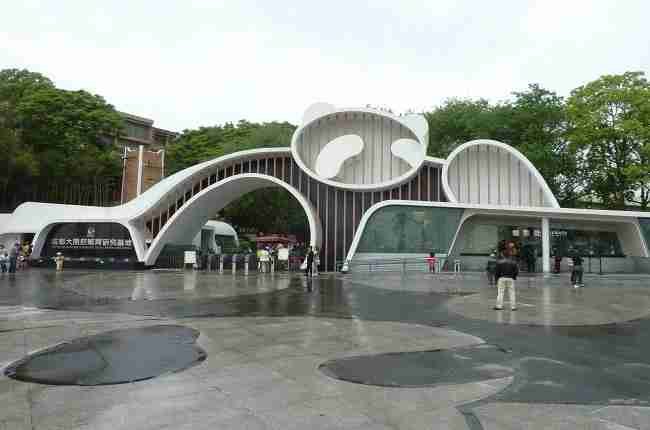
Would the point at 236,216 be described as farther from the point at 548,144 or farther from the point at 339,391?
the point at 339,391

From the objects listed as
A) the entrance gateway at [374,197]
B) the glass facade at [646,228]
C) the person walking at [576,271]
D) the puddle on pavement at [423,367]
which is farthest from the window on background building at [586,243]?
the puddle on pavement at [423,367]

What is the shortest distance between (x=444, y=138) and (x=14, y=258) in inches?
1290

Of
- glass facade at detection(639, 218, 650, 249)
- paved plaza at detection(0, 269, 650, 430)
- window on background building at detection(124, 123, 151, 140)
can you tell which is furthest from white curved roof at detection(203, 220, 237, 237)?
glass facade at detection(639, 218, 650, 249)

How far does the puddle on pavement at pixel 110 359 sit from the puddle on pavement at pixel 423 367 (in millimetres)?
2255

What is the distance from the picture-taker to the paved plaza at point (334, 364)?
174 inches

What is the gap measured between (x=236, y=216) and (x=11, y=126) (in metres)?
22.1

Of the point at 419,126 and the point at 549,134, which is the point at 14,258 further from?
the point at 549,134

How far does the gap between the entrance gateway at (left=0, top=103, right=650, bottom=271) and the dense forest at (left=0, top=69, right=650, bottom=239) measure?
6.59m

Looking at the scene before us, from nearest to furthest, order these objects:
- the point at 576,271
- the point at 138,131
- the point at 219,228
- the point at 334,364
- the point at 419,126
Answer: the point at 334,364
the point at 576,271
the point at 419,126
the point at 219,228
the point at 138,131

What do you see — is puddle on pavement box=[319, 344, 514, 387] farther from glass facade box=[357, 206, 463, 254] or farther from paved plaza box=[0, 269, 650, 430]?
glass facade box=[357, 206, 463, 254]

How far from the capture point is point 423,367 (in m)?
6.23

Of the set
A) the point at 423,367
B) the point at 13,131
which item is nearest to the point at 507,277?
the point at 423,367

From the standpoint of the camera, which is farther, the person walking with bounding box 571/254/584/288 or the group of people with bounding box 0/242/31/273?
the group of people with bounding box 0/242/31/273

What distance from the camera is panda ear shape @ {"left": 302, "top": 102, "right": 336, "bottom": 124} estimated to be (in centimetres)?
2983
